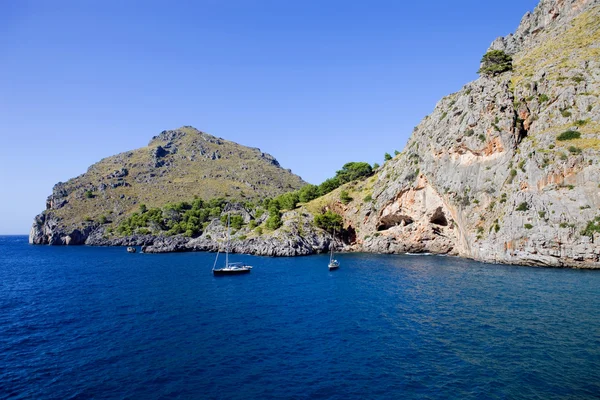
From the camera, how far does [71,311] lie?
1866 inches

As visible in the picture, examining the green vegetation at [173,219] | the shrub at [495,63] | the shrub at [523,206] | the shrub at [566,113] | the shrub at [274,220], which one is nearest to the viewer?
the shrub at [523,206]

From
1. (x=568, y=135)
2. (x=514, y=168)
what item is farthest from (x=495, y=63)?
(x=514, y=168)

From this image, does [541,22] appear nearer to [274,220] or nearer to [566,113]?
[566,113]

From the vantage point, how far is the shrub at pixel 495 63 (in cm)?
11094

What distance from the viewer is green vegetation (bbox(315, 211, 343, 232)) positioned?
120438 mm

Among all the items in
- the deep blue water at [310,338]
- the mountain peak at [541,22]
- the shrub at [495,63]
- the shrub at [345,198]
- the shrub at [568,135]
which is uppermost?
the mountain peak at [541,22]

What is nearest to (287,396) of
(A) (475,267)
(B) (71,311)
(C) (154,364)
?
(C) (154,364)

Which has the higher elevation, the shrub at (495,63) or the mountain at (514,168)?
the shrub at (495,63)

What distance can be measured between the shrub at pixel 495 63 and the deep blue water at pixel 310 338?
235 ft

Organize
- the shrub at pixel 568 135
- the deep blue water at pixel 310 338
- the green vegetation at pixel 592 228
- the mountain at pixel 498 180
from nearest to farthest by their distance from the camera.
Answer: the deep blue water at pixel 310 338
the green vegetation at pixel 592 228
the mountain at pixel 498 180
the shrub at pixel 568 135

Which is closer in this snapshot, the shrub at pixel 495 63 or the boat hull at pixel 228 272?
the boat hull at pixel 228 272

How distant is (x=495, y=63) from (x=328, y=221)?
73.9 m

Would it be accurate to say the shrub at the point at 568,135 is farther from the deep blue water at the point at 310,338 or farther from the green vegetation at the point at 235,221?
the green vegetation at the point at 235,221

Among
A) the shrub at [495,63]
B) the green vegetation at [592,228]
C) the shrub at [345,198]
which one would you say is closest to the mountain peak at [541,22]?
the shrub at [495,63]
